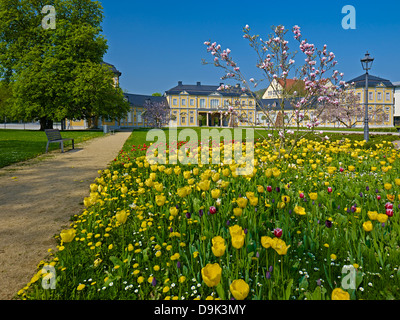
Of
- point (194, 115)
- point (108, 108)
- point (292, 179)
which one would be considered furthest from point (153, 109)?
point (292, 179)

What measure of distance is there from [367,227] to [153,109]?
58074 mm

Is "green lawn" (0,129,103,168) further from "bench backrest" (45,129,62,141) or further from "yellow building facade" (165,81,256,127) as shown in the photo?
"yellow building facade" (165,81,256,127)

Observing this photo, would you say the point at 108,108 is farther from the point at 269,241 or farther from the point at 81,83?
the point at 269,241

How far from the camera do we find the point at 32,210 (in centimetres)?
397

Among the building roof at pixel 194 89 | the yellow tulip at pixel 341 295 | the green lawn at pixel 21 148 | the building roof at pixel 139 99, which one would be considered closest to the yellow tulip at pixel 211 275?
the yellow tulip at pixel 341 295

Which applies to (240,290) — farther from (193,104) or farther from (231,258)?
(193,104)

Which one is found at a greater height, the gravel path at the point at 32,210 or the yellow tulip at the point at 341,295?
the yellow tulip at the point at 341,295

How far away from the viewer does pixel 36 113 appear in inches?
1128

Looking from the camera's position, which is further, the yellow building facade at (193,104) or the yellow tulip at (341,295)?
the yellow building facade at (193,104)

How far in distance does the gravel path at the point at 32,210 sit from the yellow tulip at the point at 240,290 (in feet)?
5.57

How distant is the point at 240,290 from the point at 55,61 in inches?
1185

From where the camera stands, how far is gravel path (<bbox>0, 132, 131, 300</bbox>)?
2.41 meters

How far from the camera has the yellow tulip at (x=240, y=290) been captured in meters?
1.20

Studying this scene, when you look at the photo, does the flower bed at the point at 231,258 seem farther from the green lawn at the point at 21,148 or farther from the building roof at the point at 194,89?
the building roof at the point at 194,89
